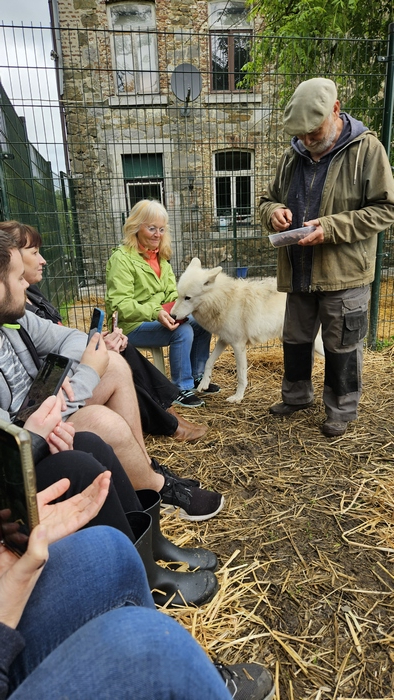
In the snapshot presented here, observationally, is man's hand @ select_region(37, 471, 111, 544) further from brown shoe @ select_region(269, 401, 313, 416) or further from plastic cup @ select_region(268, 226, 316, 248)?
brown shoe @ select_region(269, 401, 313, 416)

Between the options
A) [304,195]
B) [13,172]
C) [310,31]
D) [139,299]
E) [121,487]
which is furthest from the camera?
[310,31]

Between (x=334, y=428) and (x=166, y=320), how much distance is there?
1.53 meters

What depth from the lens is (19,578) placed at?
88cm

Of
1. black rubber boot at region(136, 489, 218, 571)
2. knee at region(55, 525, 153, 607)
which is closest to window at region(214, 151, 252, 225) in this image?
black rubber boot at region(136, 489, 218, 571)

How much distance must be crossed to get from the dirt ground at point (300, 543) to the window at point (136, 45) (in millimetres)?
8516

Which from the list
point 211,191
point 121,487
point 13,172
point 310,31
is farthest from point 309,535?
point 211,191

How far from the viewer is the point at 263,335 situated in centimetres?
415

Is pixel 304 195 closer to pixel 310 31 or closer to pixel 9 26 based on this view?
pixel 9 26

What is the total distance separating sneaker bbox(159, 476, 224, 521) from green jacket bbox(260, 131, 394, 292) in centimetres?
158

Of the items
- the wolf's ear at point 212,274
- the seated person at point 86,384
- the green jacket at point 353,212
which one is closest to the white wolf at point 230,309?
the wolf's ear at point 212,274

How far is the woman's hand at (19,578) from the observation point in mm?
875

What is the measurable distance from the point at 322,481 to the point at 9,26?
4.74 meters

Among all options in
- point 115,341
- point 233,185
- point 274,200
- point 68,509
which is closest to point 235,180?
point 233,185

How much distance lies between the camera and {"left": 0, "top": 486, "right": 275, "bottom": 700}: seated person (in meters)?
0.78
